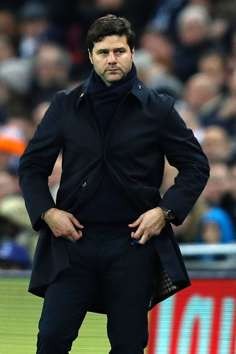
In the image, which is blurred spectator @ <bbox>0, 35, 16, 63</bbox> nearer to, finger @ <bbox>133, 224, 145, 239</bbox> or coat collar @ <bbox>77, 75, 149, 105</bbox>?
coat collar @ <bbox>77, 75, 149, 105</bbox>

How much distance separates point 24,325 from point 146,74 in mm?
4907

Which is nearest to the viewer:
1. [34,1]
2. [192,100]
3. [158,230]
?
[158,230]

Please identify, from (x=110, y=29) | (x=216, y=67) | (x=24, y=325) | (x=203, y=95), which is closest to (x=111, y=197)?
(x=110, y=29)

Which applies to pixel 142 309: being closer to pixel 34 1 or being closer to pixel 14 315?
pixel 14 315

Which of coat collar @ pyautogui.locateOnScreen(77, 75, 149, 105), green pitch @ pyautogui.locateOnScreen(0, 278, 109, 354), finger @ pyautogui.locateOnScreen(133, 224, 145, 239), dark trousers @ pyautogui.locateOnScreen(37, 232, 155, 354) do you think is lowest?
green pitch @ pyautogui.locateOnScreen(0, 278, 109, 354)

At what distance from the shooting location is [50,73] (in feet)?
44.0

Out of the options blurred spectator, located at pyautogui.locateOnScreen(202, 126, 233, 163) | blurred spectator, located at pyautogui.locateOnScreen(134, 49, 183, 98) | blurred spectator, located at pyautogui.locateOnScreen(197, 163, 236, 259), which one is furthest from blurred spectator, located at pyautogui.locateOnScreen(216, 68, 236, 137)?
blurred spectator, located at pyautogui.locateOnScreen(197, 163, 236, 259)

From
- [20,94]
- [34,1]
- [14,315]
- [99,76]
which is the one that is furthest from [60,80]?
[99,76]

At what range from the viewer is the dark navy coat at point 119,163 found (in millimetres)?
6293

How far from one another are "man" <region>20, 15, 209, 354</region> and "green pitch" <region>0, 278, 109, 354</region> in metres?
1.46

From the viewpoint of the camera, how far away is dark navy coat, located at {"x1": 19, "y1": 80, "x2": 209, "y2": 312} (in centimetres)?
629

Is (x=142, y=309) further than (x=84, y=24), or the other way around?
(x=84, y=24)

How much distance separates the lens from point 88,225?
6.36 metres

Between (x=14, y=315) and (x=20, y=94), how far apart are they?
18.8 ft
